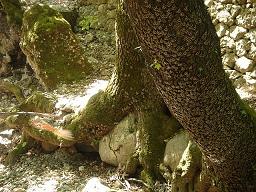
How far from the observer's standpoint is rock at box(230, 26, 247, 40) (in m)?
4.69

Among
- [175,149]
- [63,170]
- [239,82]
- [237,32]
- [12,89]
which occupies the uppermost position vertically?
[237,32]

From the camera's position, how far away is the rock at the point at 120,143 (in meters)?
4.61

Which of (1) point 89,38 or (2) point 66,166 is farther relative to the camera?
(1) point 89,38

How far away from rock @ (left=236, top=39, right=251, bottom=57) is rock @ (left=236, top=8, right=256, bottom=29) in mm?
182

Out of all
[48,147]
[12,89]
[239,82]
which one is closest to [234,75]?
[239,82]

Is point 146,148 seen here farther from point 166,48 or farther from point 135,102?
point 166,48

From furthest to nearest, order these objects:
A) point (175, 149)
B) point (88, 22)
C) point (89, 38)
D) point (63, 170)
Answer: point (88, 22), point (89, 38), point (63, 170), point (175, 149)

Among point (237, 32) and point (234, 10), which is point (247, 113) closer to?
point (237, 32)

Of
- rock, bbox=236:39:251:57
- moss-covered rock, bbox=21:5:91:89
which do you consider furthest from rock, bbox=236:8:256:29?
moss-covered rock, bbox=21:5:91:89

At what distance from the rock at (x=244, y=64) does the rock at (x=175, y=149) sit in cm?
108

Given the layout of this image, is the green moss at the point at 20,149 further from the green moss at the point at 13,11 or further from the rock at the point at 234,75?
the rock at the point at 234,75

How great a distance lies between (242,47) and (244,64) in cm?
24

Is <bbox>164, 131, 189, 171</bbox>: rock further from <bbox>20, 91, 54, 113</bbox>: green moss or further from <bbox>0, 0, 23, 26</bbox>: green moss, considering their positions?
<bbox>0, 0, 23, 26</bbox>: green moss

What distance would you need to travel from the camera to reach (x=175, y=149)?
159 inches
